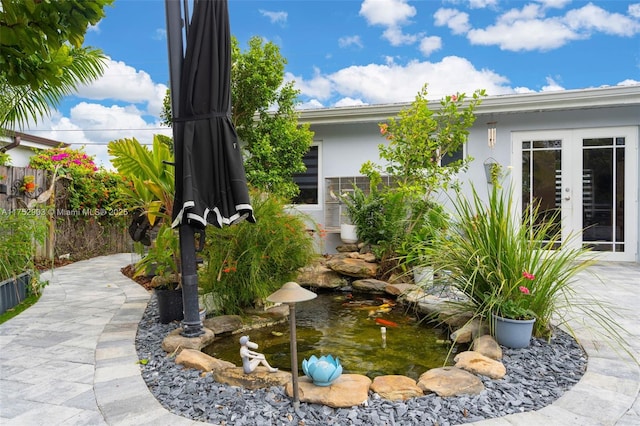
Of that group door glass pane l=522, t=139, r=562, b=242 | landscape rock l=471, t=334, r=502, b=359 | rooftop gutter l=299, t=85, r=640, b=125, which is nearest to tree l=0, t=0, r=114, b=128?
landscape rock l=471, t=334, r=502, b=359

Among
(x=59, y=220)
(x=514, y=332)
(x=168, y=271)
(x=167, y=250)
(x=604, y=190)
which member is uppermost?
(x=604, y=190)

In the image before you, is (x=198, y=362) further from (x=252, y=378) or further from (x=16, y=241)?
(x=16, y=241)

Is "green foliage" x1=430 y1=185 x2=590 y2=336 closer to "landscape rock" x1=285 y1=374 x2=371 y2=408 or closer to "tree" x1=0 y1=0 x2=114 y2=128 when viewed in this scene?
"landscape rock" x1=285 y1=374 x2=371 y2=408

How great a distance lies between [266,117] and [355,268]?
320 centimetres

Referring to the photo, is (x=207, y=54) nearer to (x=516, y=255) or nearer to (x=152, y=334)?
(x=152, y=334)

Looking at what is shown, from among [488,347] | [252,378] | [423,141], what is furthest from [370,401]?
[423,141]

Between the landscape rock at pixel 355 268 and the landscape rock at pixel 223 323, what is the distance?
88.6 inches

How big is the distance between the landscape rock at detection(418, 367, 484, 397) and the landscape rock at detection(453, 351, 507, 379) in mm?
82

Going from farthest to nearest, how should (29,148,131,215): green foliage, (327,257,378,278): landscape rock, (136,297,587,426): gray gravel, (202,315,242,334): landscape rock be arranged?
1. (29,148,131,215): green foliage
2. (327,257,378,278): landscape rock
3. (202,315,242,334): landscape rock
4. (136,297,587,426): gray gravel

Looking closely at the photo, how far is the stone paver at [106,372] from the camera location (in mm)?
2045

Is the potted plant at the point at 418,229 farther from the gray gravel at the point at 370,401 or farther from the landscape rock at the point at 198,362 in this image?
the landscape rock at the point at 198,362

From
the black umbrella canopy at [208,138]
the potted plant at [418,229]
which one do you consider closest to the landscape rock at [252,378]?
the black umbrella canopy at [208,138]

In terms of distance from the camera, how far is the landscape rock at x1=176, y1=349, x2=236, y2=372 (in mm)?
2605

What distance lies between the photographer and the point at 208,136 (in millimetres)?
2873
